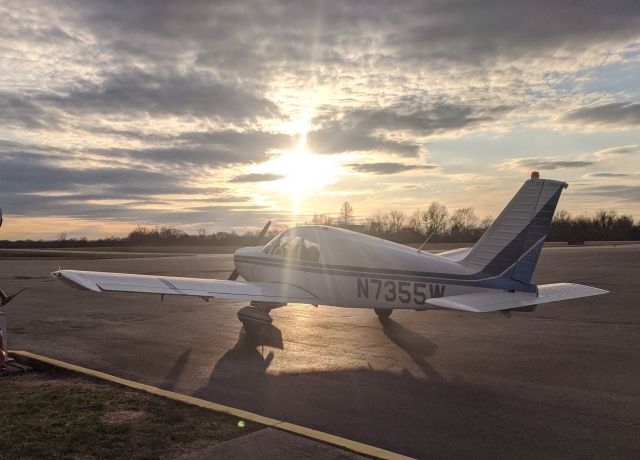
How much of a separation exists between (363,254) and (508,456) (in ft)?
19.5

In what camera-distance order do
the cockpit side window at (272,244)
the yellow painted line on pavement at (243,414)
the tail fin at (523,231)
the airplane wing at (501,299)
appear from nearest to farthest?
the yellow painted line on pavement at (243,414)
the airplane wing at (501,299)
the tail fin at (523,231)
the cockpit side window at (272,244)

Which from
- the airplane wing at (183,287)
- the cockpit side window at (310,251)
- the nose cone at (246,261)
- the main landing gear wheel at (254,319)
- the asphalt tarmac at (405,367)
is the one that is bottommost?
the asphalt tarmac at (405,367)

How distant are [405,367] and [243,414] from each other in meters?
3.46

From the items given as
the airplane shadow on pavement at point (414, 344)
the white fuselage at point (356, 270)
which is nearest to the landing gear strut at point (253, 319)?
the white fuselage at point (356, 270)

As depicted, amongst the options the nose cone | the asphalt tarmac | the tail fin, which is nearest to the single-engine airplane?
the tail fin

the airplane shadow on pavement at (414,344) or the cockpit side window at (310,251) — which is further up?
the cockpit side window at (310,251)

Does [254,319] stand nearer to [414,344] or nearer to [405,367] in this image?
[414,344]

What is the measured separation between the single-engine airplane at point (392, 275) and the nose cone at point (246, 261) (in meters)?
0.67

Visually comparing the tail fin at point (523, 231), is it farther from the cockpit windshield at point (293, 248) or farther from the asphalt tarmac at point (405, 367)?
the cockpit windshield at point (293, 248)

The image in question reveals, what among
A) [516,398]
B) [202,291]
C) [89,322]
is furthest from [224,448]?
[89,322]

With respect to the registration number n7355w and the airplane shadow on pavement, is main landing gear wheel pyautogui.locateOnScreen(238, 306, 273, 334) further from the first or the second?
the airplane shadow on pavement

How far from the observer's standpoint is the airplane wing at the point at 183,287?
9258 millimetres

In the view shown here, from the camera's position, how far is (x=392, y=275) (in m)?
10.2

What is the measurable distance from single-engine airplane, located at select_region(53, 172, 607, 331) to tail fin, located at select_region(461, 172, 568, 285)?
2 cm
